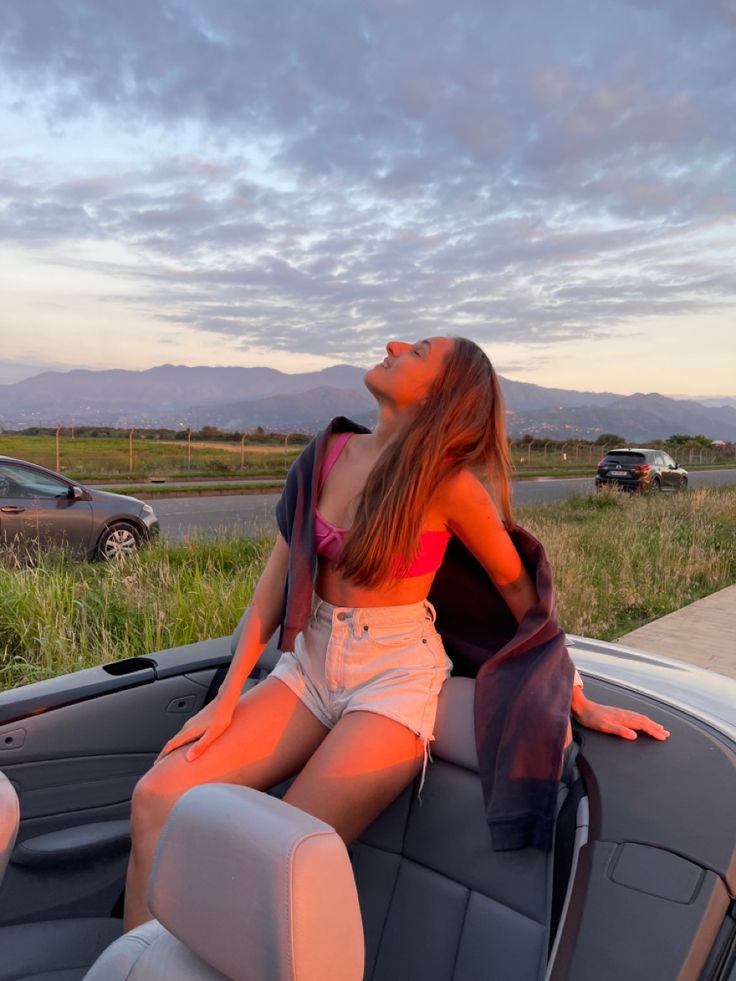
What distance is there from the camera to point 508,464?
7.84 ft

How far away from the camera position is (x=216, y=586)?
5.57 m

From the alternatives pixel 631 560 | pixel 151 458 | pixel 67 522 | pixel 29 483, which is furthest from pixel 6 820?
pixel 151 458

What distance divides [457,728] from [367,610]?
0.39 meters

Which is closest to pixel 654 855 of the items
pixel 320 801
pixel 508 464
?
pixel 320 801

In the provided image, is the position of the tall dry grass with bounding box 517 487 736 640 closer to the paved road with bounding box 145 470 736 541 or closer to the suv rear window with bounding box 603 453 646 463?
the paved road with bounding box 145 470 736 541

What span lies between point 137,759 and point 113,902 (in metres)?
0.40

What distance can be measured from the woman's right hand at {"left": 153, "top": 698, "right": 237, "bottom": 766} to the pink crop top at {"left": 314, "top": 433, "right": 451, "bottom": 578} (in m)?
0.47

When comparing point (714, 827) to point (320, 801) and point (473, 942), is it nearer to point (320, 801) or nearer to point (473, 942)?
point (473, 942)

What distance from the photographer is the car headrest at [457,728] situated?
193 centimetres

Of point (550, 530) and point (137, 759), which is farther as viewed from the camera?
point (550, 530)

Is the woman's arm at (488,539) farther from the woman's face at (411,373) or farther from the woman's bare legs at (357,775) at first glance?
the woman's bare legs at (357,775)

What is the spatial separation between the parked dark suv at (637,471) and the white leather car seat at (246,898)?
896 inches

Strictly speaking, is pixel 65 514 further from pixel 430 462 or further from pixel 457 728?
pixel 457 728

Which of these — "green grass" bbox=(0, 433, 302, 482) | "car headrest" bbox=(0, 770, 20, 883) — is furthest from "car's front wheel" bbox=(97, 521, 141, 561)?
"green grass" bbox=(0, 433, 302, 482)
